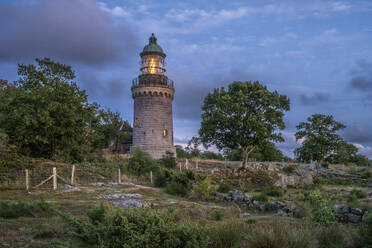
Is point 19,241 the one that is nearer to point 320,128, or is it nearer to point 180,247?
point 180,247

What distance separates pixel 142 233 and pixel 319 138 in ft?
170

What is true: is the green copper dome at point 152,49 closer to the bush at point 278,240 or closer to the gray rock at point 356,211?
the gray rock at point 356,211

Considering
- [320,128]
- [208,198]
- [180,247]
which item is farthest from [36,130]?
[320,128]

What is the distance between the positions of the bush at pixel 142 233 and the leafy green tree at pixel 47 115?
19939 millimetres

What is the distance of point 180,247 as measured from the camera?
214 inches

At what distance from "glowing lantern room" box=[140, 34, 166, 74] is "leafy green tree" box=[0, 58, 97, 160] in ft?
51.8

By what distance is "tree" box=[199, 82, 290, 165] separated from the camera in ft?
103

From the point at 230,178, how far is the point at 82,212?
1662 cm

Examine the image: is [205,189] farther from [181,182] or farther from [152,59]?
[152,59]

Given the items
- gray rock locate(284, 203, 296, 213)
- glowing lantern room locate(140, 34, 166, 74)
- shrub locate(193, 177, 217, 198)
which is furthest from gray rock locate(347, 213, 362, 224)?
glowing lantern room locate(140, 34, 166, 74)

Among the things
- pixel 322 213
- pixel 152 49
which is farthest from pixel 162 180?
pixel 152 49

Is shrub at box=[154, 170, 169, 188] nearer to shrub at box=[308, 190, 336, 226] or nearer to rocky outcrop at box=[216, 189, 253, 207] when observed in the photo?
rocky outcrop at box=[216, 189, 253, 207]

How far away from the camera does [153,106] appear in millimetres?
43125

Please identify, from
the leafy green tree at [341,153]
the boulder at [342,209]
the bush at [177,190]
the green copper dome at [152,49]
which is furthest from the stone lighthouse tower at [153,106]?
the boulder at [342,209]
